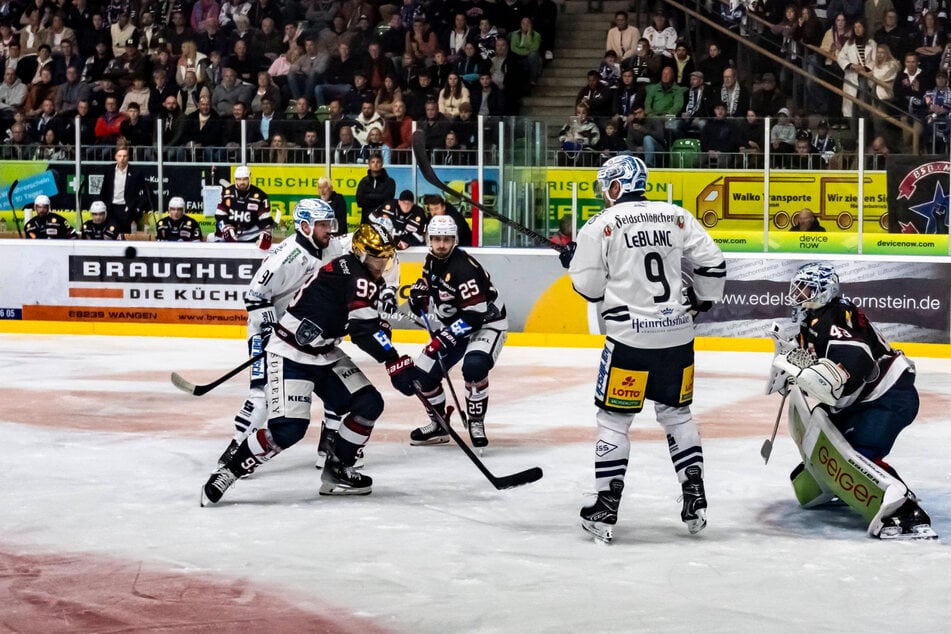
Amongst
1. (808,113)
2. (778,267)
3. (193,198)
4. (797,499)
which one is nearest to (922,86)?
(808,113)

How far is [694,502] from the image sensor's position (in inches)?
219

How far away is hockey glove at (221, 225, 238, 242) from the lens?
1251 cm

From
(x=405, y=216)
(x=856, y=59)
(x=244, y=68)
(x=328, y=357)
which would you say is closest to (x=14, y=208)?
(x=244, y=68)

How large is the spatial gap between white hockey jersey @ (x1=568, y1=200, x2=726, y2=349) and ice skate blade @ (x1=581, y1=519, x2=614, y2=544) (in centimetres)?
71

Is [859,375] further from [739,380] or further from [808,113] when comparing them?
[808,113]

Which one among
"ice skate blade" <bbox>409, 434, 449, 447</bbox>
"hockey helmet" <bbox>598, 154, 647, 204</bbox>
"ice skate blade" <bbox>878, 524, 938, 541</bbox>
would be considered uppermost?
"hockey helmet" <bbox>598, 154, 647, 204</bbox>

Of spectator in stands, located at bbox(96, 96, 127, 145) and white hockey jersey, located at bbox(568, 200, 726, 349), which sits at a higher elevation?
spectator in stands, located at bbox(96, 96, 127, 145)

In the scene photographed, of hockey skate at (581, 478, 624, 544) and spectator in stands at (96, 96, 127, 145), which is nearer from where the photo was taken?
hockey skate at (581, 478, 624, 544)

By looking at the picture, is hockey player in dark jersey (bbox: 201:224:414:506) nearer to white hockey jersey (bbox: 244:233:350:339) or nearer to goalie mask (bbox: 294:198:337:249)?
goalie mask (bbox: 294:198:337:249)

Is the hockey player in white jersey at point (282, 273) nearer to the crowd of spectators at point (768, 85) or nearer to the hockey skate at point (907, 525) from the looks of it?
the hockey skate at point (907, 525)

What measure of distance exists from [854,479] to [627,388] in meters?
0.98

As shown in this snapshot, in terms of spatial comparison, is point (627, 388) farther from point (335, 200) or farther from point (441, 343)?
point (335, 200)

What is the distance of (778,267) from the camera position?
11633 mm

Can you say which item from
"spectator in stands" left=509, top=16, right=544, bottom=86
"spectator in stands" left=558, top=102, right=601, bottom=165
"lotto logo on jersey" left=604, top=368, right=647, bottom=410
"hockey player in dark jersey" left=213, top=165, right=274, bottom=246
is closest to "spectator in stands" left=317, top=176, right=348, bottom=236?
"hockey player in dark jersey" left=213, top=165, right=274, bottom=246
